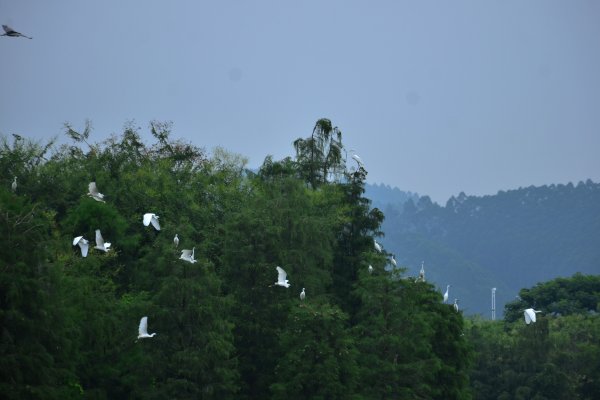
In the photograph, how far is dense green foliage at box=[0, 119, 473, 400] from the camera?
98.3ft

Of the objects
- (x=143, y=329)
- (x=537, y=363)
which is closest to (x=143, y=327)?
(x=143, y=329)

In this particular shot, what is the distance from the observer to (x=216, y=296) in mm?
35062

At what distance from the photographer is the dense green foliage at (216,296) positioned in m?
30.0

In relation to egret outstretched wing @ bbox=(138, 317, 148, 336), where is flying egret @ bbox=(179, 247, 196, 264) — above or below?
above

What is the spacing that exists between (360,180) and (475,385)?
17151mm

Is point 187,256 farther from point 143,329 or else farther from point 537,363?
point 537,363

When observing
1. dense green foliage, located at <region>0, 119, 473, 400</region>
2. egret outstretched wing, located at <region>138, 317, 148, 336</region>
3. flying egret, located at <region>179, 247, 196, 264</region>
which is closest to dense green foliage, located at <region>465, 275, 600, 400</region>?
dense green foliage, located at <region>0, 119, 473, 400</region>

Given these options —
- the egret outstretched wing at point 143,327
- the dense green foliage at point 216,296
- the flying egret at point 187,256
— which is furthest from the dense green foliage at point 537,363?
the egret outstretched wing at point 143,327

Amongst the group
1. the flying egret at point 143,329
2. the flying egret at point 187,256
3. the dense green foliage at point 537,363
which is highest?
the dense green foliage at point 537,363

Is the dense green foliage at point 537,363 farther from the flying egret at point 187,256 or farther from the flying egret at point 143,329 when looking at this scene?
the flying egret at point 143,329

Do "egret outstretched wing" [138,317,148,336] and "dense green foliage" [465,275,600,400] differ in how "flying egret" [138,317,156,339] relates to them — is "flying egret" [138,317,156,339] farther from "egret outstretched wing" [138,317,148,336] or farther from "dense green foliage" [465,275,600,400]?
"dense green foliage" [465,275,600,400]

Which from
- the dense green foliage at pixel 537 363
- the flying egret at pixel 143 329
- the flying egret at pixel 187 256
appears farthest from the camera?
the dense green foliage at pixel 537 363

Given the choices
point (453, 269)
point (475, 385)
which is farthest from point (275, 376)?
point (453, 269)

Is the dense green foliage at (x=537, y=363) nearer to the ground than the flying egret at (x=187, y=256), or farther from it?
farther from it
